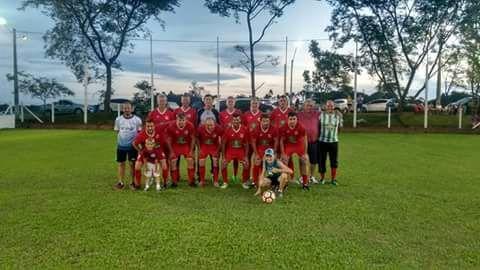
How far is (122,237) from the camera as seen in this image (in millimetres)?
5062

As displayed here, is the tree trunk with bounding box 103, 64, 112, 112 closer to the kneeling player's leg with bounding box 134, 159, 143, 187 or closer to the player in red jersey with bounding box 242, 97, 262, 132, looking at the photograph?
the kneeling player's leg with bounding box 134, 159, 143, 187

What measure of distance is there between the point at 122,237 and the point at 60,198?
8.02 feet

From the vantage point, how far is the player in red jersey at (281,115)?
8125 mm

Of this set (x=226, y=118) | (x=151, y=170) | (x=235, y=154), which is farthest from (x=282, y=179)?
(x=151, y=170)

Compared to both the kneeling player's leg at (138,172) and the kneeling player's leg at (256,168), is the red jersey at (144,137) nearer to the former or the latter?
the kneeling player's leg at (138,172)

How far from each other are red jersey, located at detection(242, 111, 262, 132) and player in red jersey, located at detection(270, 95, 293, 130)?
0.29m

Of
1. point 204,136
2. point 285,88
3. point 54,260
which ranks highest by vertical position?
point 285,88

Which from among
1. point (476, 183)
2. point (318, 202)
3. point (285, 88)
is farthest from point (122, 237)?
point (285, 88)

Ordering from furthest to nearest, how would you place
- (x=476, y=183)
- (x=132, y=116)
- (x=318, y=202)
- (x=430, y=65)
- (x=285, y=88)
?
(x=285, y=88)
(x=430, y=65)
(x=476, y=183)
(x=132, y=116)
(x=318, y=202)

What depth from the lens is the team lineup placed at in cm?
788

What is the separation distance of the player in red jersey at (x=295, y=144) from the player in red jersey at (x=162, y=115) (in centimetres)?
202

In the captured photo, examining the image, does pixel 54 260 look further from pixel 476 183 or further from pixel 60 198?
pixel 476 183

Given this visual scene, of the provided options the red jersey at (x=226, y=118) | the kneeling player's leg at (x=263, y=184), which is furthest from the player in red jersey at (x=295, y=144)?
the red jersey at (x=226, y=118)

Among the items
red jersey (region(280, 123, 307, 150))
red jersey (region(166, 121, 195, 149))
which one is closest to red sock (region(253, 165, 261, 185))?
red jersey (region(280, 123, 307, 150))
